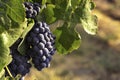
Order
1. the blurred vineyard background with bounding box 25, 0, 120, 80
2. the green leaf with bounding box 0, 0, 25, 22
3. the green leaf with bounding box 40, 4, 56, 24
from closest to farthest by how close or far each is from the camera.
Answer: the green leaf with bounding box 0, 0, 25, 22, the green leaf with bounding box 40, 4, 56, 24, the blurred vineyard background with bounding box 25, 0, 120, 80

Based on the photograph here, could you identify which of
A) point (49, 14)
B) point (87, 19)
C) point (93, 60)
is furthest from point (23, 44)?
point (93, 60)

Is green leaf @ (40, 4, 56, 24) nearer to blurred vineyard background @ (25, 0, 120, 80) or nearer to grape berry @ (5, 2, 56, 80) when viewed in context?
grape berry @ (5, 2, 56, 80)

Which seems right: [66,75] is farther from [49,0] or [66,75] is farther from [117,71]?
[49,0]

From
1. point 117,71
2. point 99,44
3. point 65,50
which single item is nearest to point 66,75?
point 117,71

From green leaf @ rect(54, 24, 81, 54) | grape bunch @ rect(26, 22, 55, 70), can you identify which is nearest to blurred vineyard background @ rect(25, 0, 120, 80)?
green leaf @ rect(54, 24, 81, 54)

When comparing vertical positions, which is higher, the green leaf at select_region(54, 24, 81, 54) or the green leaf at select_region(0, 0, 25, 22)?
the green leaf at select_region(0, 0, 25, 22)

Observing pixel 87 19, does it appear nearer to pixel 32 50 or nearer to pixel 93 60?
pixel 32 50

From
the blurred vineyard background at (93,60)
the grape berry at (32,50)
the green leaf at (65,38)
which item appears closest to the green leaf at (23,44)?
the grape berry at (32,50)
